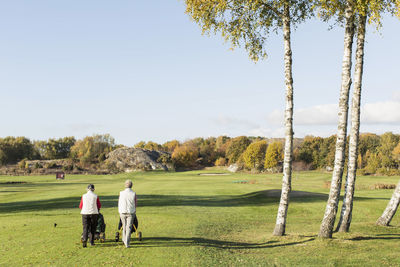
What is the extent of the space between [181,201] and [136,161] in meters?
78.5

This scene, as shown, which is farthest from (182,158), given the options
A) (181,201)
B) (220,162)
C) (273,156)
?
(181,201)

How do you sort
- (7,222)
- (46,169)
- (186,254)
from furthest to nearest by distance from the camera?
(46,169)
(7,222)
(186,254)

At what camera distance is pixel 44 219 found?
21.1 m

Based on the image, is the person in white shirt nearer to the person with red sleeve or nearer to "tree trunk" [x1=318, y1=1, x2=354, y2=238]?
the person with red sleeve

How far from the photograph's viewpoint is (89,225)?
43.4 feet

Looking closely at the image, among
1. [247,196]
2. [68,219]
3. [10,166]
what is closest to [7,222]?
[68,219]

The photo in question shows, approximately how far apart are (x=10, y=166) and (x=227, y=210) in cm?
9297

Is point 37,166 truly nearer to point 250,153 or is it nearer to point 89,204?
point 250,153

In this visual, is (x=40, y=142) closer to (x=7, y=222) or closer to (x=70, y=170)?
(x=70, y=170)

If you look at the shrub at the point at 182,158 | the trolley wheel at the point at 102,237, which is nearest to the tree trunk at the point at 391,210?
the trolley wheel at the point at 102,237

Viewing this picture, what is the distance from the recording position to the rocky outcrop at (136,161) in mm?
105062

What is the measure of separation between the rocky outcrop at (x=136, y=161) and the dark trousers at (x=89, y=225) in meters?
91.1

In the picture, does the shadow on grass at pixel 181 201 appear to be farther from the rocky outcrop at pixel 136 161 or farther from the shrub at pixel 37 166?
the rocky outcrop at pixel 136 161

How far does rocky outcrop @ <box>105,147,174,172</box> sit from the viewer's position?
4136 inches
